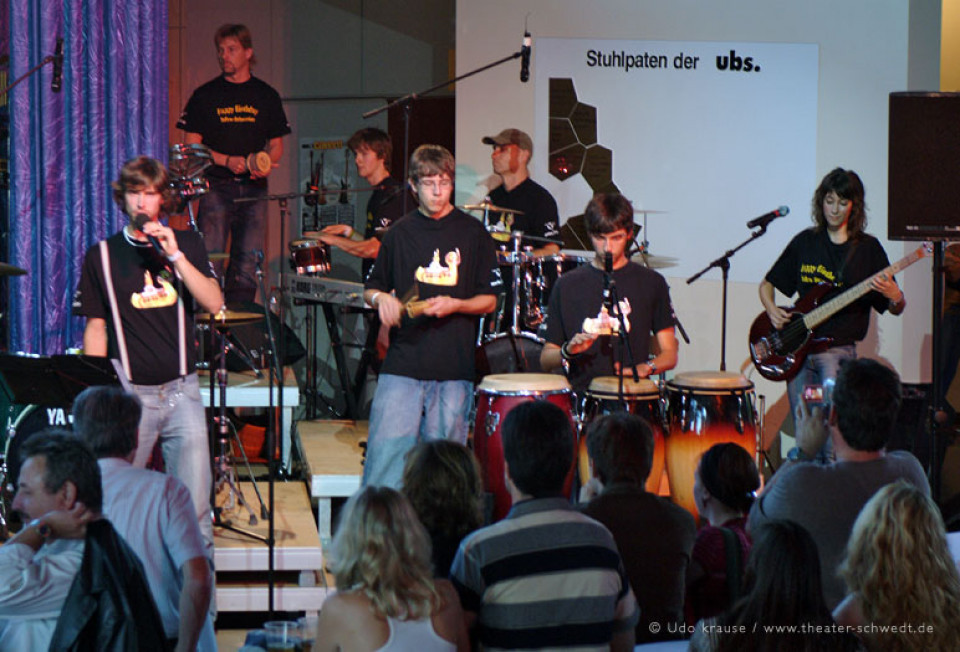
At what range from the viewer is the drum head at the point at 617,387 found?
6.44 m

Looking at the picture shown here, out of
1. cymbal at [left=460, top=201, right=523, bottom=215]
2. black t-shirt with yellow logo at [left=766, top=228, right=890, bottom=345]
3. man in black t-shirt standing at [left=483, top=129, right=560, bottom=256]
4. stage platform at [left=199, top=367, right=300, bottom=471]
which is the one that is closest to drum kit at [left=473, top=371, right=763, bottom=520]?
black t-shirt with yellow logo at [left=766, top=228, right=890, bottom=345]

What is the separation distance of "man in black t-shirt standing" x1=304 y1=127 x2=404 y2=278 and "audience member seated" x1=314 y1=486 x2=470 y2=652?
5.43 metres

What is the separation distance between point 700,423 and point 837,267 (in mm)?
1546

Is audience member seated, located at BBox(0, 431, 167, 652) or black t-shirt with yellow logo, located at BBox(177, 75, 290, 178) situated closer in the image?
audience member seated, located at BBox(0, 431, 167, 652)

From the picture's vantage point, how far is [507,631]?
350 centimetres

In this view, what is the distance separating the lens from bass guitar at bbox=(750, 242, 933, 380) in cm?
727

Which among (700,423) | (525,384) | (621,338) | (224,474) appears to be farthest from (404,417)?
(700,423)

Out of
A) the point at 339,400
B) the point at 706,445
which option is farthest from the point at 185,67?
the point at 706,445

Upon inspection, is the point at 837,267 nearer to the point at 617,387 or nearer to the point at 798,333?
the point at 798,333

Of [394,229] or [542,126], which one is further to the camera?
[542,126]

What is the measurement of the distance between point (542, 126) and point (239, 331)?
2838mm

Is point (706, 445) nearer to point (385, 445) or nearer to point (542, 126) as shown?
point (385, 445)

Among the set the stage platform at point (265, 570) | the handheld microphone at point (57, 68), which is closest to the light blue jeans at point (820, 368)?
the stage platform at point (265, 570)

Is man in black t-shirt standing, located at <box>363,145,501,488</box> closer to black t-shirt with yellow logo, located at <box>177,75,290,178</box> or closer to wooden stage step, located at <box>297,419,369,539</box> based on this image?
wooden stage step, located at <box>297,419,369,539</box>
